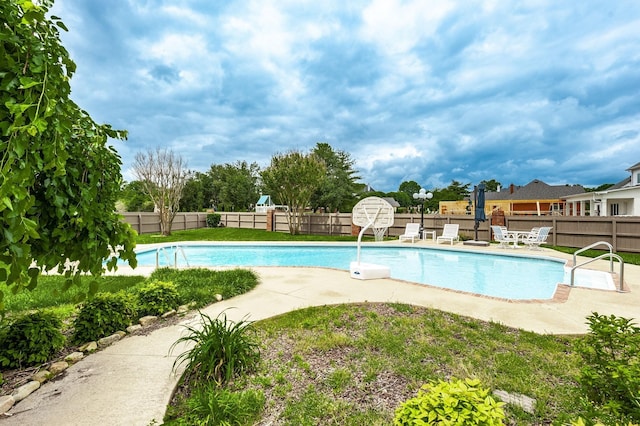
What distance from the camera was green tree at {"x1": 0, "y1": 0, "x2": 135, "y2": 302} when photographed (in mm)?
1136

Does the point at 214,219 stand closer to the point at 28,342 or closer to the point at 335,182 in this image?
the point at 335,182

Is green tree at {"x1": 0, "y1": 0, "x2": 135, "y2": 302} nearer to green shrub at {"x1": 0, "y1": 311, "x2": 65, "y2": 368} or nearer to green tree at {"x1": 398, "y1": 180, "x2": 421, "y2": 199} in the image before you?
green shrub at {"x1": 0, "y1": 311, "x2": 65, "y2": 368}

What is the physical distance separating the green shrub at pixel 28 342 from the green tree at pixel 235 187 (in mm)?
35502

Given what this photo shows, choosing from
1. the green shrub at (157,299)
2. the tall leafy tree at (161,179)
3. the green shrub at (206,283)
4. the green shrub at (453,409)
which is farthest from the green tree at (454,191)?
the green shrub at (453,409)

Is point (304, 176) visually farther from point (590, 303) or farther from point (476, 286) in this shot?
point (590, 303)

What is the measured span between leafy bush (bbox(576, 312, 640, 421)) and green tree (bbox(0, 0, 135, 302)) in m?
Answer: 2.89

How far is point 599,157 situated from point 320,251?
6003 centimetres

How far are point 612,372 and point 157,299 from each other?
5052 millimetres

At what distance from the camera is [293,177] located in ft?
61.4

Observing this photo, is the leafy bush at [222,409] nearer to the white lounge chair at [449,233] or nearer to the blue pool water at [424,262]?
the blue pool water at [424,262]

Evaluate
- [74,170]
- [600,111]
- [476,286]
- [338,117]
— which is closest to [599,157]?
[600,111]

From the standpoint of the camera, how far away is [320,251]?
574 inches

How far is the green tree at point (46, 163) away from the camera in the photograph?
1136 mm

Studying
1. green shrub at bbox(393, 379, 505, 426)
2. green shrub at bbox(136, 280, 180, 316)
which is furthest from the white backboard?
green shrub at bbox(393, 379, 505, 426)
